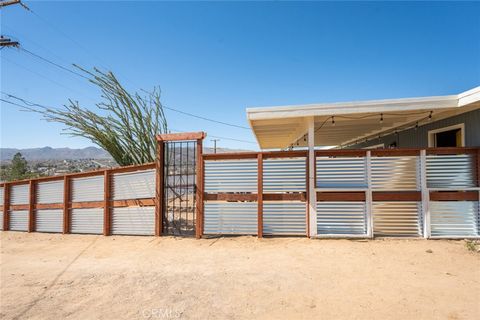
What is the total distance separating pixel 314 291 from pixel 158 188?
4.49m

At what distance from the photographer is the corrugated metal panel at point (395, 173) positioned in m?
5.88

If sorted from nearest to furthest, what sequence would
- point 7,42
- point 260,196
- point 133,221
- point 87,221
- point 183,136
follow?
point 260,196, point 183,136, point 133,221, point 87,221, point 7,42

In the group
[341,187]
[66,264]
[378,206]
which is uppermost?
[341,187]

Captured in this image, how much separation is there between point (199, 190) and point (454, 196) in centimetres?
551

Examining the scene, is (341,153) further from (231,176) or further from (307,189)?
(231,176)

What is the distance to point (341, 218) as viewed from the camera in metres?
5.95

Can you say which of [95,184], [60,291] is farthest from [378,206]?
[95,184]

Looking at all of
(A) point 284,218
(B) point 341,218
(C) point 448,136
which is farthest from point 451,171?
(A) point 284,218

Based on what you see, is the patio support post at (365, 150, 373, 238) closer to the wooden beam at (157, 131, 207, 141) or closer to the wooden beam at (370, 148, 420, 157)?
the wooden beam at (370, 148, 420, 157)

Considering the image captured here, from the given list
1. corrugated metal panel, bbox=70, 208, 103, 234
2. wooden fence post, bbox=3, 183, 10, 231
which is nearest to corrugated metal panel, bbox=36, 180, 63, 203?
→ corrugated metal panel, bbox=70, 208, 103, 234

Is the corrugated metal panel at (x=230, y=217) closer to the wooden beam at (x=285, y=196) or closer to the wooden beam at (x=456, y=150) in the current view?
the wooden beam at (x=285, y=196)

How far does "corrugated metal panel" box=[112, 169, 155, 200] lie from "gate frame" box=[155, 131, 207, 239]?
0.26 m

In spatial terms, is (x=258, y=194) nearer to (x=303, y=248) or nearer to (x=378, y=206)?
(x=303, y=248)

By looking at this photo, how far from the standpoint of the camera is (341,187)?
19.6 ft
